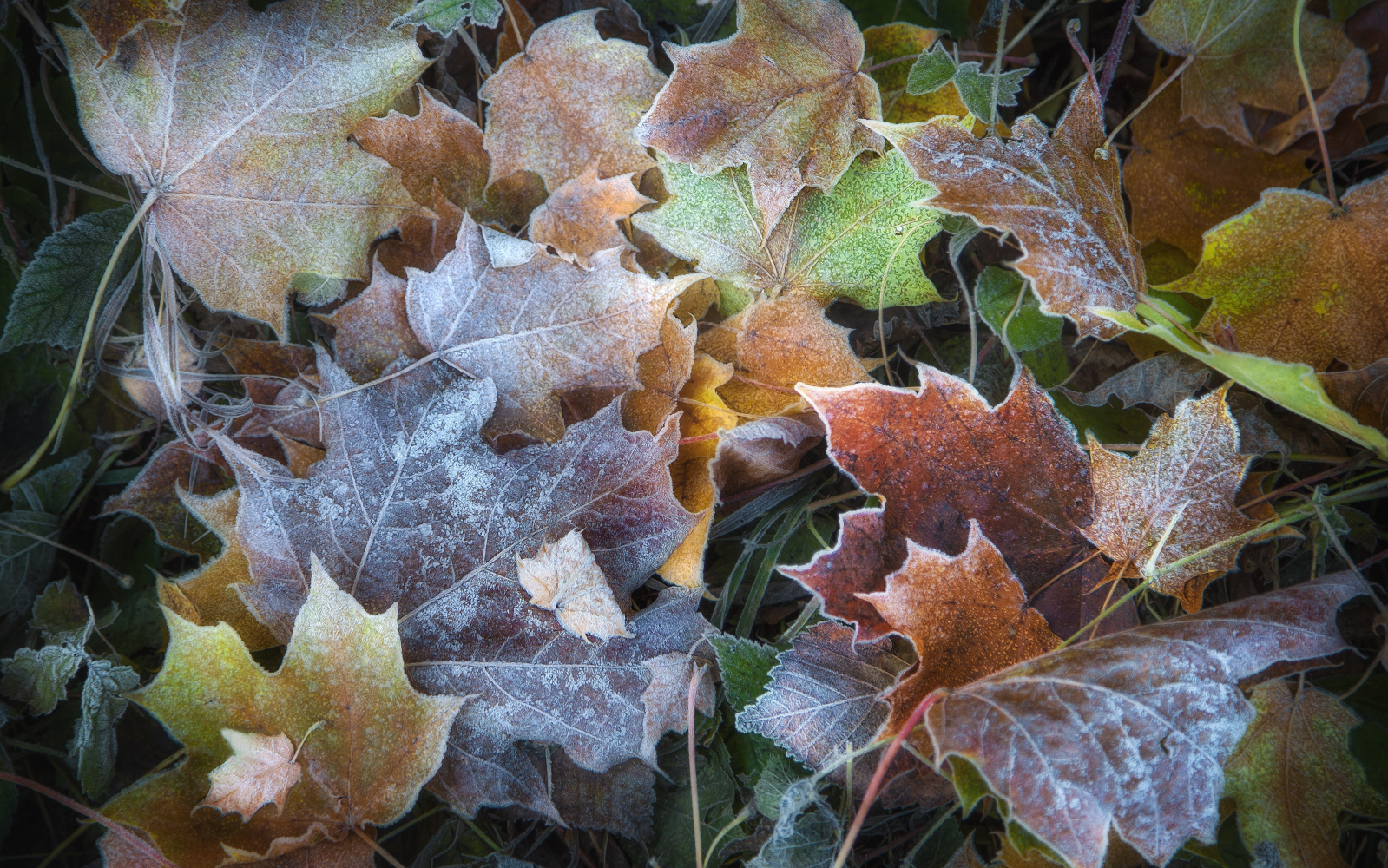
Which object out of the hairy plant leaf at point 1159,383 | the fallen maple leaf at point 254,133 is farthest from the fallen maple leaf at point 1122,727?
the fallen maple leaf at point 254,133

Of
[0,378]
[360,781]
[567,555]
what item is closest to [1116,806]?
[567,555]

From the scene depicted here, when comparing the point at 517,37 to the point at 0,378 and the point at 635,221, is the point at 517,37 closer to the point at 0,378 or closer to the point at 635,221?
the point at 635,221

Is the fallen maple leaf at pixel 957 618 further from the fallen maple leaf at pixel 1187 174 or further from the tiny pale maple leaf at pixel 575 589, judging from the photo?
the fallen maple leaf at pixel 1187 174

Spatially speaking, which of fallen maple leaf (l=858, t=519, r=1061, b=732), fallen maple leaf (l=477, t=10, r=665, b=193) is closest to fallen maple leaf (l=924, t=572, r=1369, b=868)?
fallen maple leaf (l=858, t=519, r=1061, b=732)

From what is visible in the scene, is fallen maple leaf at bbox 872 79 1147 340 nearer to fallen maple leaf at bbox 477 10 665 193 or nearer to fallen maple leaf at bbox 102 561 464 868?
fallen maple leaf at bbox 477 10 665 193

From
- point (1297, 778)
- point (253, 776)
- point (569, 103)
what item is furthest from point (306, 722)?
point (1297, 778)
